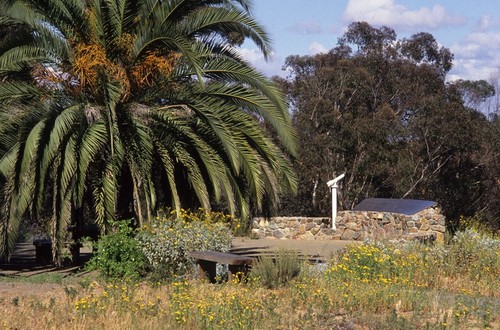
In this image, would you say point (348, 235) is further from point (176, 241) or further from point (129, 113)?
point (176, 241)

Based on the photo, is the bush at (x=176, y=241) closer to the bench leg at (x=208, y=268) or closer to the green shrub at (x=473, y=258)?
the bench leg at (x=208, y=268)

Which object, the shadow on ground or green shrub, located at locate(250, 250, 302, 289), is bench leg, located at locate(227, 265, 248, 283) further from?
the shadow on ground

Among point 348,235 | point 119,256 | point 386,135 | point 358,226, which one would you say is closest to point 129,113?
point 119,256

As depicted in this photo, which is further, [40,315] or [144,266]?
[144,266]

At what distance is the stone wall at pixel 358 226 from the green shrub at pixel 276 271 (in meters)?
11.0

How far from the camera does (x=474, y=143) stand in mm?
37188

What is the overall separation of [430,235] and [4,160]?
1421 cm

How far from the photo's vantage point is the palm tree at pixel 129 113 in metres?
15.7

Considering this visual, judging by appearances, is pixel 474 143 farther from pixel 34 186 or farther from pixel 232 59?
pixel 34 186

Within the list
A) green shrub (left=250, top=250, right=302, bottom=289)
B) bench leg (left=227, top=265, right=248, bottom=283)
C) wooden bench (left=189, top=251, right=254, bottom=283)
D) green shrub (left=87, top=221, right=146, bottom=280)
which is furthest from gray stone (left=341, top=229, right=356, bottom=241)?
green shrub (left=250, top=250, right=302, bottom=289)

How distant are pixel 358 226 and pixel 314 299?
18.9 m

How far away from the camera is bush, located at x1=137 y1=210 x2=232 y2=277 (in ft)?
47.2

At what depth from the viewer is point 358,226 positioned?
29391mm

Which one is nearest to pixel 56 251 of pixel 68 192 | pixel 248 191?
pixel 68 192
